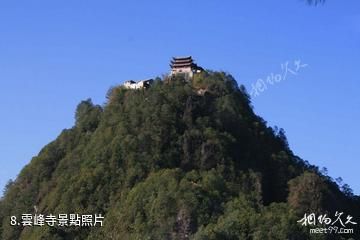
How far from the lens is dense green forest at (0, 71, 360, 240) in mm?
35375

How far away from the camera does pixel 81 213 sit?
3919 cm

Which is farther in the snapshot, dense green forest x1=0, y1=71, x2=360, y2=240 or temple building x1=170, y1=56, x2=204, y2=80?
temple building x1=170, y1=56, x2=204, y2=80

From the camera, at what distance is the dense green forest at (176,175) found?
35.4 meters

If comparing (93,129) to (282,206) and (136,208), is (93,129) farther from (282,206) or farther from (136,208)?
(282,206)

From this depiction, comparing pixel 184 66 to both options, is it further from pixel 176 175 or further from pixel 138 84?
pixel 176 175

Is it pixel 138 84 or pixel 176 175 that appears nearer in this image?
pixel 176 175

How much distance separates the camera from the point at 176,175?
38812 millimetres

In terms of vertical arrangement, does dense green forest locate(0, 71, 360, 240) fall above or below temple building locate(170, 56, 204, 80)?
below

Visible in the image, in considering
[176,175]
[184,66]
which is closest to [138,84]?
[184,66]

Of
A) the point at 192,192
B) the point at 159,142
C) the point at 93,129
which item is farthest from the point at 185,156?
the point at 93,129

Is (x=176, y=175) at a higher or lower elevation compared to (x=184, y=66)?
lower

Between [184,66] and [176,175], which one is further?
[184,66]

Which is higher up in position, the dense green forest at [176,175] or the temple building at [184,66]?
the temple building at [184,66]

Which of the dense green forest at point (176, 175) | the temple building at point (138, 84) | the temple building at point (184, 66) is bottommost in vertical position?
the dense green forest at point (176, 175)
